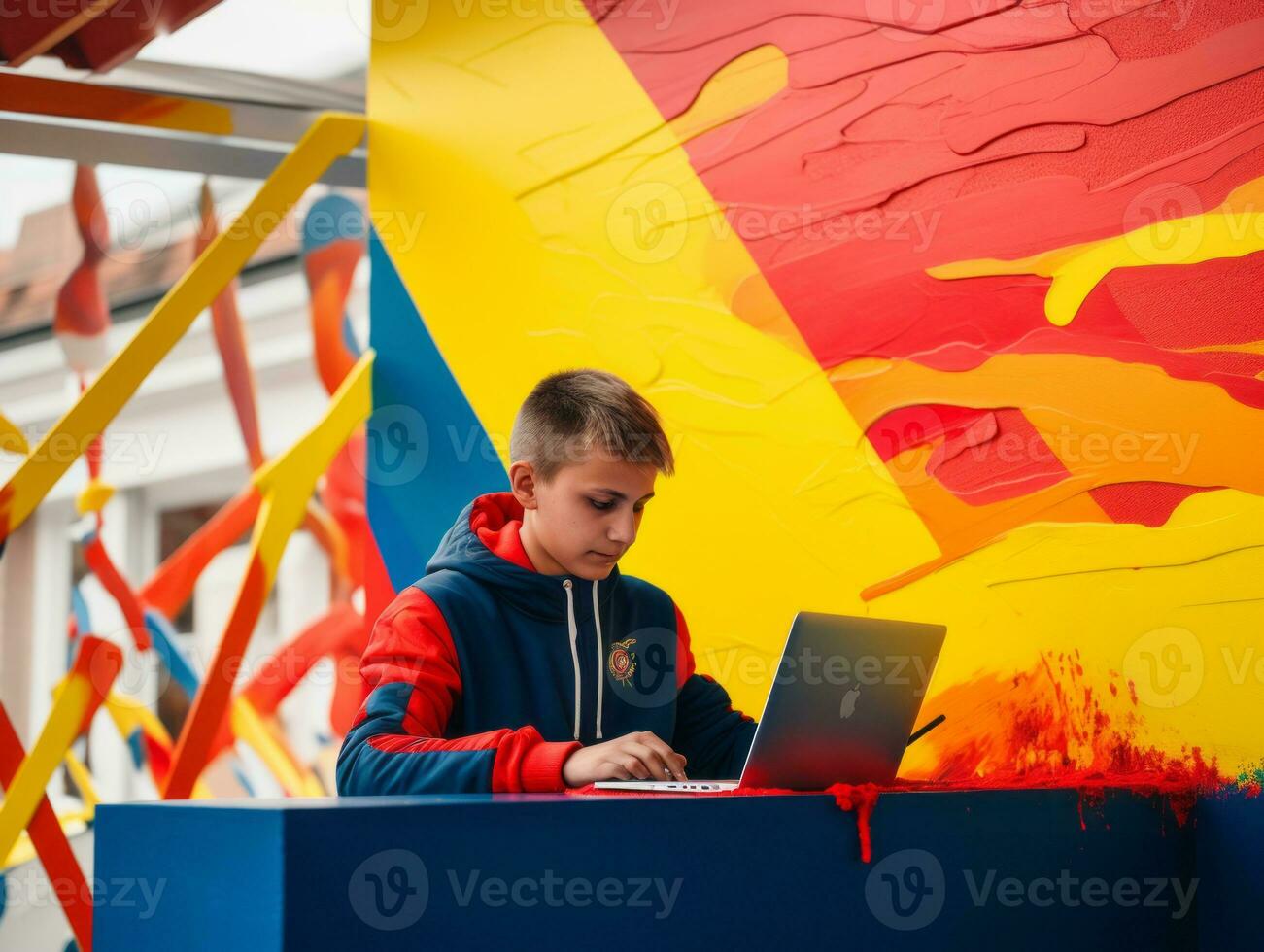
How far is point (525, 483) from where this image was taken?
1.98 m

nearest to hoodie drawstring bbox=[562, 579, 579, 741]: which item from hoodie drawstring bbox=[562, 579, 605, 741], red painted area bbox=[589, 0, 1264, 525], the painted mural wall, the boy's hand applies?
hoodie drawstring bbox=[562, 579, 605, 741]

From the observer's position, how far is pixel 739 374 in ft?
8.75

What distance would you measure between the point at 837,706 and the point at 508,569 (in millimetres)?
603

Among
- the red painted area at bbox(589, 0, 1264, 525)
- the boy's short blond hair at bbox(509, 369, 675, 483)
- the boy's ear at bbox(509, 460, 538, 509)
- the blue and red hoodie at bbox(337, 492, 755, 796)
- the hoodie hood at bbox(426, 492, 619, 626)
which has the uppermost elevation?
the red painted area at bbox(589, 0, 1264, 525)

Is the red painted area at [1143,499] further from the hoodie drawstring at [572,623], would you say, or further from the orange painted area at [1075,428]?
the hoodie drawstring at [572,623]

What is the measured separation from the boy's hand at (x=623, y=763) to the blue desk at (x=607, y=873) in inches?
5.3

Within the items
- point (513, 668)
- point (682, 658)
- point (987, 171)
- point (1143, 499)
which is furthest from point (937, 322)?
point (513, 668)

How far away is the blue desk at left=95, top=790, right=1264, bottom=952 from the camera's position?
1155mm

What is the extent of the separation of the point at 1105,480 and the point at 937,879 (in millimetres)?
791

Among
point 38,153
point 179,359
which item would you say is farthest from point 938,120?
point 179,359

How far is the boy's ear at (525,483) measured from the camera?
6.47ft

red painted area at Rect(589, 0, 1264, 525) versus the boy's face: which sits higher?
red painted area at Rect(589, 0, 1264, 525)

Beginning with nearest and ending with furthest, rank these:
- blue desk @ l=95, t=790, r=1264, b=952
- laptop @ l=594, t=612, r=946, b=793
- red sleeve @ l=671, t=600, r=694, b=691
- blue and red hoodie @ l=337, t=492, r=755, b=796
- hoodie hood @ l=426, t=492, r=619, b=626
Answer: blue desk @ l=95, t=790, r=1264, b=952
laptop @ l=594, t=612, r=946, b=793
blue and red hoodie @ l=337, t=492, r=755, b=796
hoodie hood @ l=426, t=492, r=619, b=626
red sleeve @ l=671, t=600, r=694, b=691

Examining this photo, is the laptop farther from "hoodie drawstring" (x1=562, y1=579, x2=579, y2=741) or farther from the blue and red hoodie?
"hoodie drawstring" (x1=562, y1=579, x2=579, y2=741)
